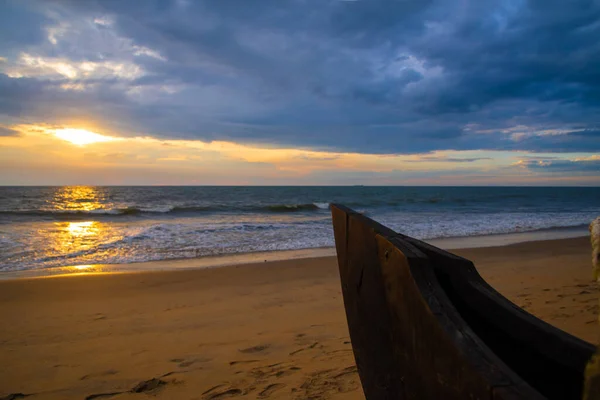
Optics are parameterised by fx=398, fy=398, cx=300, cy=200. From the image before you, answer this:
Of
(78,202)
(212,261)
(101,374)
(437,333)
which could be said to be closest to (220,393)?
(101,374)

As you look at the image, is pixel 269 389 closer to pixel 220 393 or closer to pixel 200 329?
pixel 220 393

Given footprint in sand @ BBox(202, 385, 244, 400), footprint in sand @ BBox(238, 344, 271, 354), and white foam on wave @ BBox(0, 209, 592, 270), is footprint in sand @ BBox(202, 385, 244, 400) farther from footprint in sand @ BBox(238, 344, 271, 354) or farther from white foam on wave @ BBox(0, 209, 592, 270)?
white foam on wave @ BBox(0, 209, 592, 270)

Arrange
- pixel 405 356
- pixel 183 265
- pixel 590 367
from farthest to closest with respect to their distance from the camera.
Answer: pixel 183 265, pixel 405 356, pixel 590 367

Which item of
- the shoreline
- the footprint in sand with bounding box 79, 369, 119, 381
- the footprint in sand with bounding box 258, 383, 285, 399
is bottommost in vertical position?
the shoreline

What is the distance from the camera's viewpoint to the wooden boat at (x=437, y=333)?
1443 millimetres

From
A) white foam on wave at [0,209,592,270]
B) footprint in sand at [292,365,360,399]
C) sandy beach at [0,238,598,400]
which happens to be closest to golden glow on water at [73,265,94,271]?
white foam on wave at [0,209,592,270]

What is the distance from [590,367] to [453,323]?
19.3 inches

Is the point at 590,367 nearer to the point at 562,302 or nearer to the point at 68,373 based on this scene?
the point at 68,373

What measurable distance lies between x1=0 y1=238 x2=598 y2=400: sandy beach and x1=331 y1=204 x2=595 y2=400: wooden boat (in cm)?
133

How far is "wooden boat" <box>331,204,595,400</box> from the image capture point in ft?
4.74

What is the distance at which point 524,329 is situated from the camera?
6.20 feet

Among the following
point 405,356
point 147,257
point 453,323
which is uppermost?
point 453,323

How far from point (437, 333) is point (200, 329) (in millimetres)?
4033

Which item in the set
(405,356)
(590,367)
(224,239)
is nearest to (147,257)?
(224,239)
